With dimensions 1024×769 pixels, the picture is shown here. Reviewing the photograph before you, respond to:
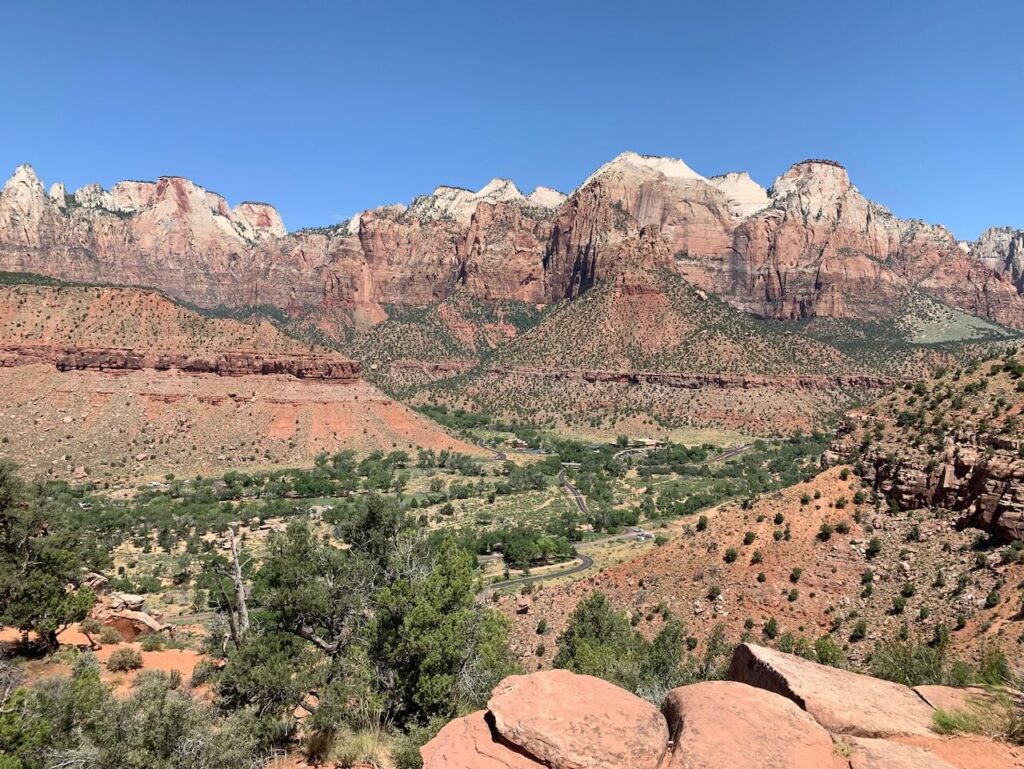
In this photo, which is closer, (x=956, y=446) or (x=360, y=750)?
(x=360, y=750)

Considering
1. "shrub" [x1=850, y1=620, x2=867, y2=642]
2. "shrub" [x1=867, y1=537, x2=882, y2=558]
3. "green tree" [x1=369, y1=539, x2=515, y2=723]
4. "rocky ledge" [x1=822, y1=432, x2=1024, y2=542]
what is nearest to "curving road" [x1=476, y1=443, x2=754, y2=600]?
"shrub" [x1=850, y1=620, x2=867, y2=642]

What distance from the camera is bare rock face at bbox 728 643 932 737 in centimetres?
723

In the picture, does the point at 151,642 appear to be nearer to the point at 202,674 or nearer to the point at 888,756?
the point at 202,674

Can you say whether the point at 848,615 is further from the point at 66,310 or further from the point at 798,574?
the point at 66,310

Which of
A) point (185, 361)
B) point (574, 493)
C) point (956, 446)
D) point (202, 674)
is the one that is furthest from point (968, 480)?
point (185, 361)

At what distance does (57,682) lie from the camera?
14.0m

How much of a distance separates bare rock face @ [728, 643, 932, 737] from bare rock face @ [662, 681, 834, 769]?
0.34 m

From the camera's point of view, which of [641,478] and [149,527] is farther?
[641,478]

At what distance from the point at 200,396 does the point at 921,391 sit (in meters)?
91.7

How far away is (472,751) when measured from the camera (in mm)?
7223

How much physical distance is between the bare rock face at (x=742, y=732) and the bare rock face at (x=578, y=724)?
325 millimetres

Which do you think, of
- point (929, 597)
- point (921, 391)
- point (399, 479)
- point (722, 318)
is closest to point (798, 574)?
point (929, 597)

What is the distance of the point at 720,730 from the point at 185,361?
102 m

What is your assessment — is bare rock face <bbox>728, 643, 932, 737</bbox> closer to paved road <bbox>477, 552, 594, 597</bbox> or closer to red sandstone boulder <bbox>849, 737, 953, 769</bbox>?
red sandstone boulder <bbox>849, 737, 953, 769</bbox>
